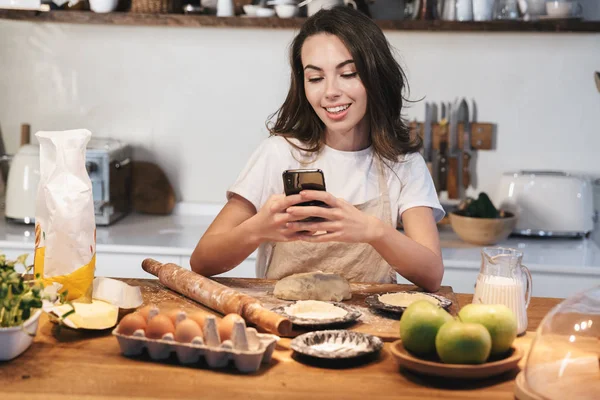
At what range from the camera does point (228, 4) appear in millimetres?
3406

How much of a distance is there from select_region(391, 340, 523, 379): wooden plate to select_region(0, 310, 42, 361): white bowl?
620 millimetres

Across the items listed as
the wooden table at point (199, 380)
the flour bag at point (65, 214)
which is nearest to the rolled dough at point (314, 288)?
the wooden table at point (199, 380)

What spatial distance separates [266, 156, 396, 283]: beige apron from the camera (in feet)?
7.36

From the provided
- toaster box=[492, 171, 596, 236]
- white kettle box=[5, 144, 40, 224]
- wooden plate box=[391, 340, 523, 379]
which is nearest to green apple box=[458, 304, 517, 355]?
wooden plate box=[391, 340, 523, 379]

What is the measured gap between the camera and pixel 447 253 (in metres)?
3.07

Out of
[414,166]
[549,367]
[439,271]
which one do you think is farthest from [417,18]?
[549,367]

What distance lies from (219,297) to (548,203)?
1.95 meters

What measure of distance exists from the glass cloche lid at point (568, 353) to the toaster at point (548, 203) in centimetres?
187

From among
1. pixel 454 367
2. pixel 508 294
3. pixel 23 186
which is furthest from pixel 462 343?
pixel 23 186

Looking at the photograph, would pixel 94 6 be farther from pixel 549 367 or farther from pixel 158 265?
pixel 549 367

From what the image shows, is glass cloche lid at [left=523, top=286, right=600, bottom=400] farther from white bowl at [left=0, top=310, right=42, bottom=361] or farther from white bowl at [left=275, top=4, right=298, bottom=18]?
white bowl at [left=275, top=4, right=298, bottom=18]

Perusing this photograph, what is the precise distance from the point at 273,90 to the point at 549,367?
2421 mm

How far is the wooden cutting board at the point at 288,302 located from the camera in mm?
1649

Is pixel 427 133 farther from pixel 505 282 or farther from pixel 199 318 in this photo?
pixel 199 318
